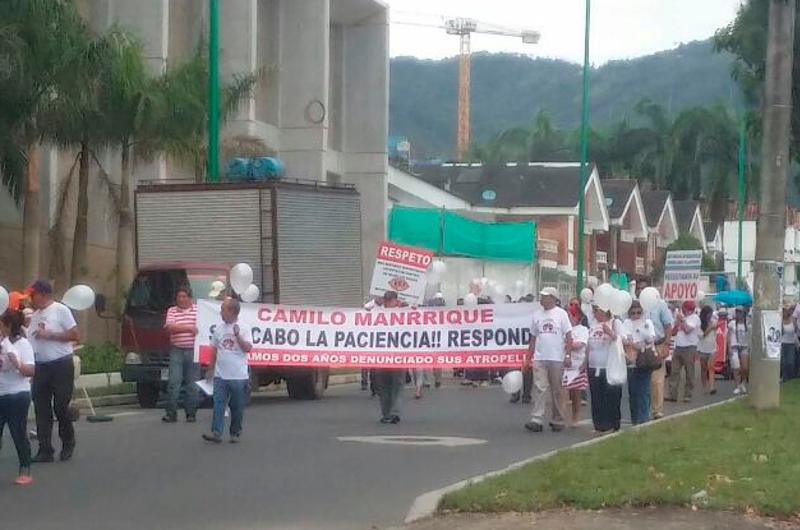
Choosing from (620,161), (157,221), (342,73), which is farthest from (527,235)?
(620,161)

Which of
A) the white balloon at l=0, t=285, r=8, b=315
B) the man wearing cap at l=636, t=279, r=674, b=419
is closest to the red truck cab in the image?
the man wearing cap at l=636, t=279, r=674, b=419

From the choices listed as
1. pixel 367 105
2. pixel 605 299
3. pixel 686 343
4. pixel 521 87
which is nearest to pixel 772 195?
pixel 605 299

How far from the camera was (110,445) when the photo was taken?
52.9 ft

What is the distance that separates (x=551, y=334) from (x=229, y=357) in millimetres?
4220

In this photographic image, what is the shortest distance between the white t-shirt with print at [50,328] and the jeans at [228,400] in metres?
2.35

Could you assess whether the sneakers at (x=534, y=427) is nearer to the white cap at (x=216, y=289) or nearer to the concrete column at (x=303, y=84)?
the white cap at (x=216, y=289)

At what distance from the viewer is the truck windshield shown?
22781 mm

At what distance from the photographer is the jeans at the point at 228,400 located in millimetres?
16250

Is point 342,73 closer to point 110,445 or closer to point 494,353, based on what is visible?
point 494,353

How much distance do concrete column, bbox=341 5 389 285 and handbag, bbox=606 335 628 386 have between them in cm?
3276

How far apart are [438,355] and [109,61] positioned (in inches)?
379

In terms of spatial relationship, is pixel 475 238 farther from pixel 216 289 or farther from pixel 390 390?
pixel 390 390

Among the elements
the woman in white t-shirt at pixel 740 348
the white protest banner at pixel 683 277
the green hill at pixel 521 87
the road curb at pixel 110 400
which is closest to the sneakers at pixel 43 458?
the road curb at pixel 110 400

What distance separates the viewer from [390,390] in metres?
19.6
